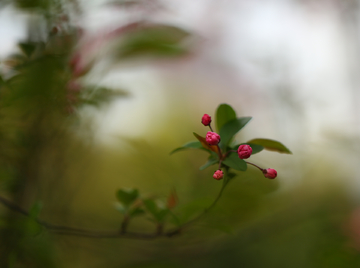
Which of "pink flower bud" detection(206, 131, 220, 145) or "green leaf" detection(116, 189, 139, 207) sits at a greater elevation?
"pink flower bud" detection(206, 131, 220, 145)

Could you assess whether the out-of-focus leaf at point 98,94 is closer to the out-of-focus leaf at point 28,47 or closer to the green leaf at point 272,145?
the out-of-focus leaf at point 28,47

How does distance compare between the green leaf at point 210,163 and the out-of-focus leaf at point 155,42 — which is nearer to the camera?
the green leaf at point 210,163

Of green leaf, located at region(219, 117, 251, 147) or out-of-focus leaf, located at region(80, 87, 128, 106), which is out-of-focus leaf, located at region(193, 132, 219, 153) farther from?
out-of-focus leaf, located at region(80, 87, 128, 106)

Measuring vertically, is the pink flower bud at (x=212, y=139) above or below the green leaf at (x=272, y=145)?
below

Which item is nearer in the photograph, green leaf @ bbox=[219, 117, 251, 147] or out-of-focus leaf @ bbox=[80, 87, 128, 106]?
green leaf @ bbox=[219, 117, 251, 147]

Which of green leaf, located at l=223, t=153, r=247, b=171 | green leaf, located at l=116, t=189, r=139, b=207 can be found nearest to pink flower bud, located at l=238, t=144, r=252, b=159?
green leaf, located at l=223, t=153, r=247, b=171

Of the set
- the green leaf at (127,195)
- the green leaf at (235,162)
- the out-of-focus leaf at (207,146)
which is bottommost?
the green leaf at (127,195)

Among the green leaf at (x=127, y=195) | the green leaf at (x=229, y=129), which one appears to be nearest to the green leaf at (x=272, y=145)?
the green leaf at (x=229, y=129)
